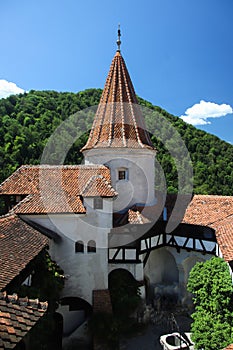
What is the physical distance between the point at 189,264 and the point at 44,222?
8.90m

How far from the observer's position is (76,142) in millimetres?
37469

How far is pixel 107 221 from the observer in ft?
46.1

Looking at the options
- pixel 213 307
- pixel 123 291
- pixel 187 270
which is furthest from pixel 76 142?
pixel 213 307

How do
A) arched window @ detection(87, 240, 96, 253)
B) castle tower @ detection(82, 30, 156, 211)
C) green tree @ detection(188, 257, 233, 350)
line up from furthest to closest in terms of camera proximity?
1. castle tower @ detection(82, 30, 156, 211)
2. arched window @ detection(87, 240, 96, 253)
3. green tree @ detection(188, 257, 233, 350)

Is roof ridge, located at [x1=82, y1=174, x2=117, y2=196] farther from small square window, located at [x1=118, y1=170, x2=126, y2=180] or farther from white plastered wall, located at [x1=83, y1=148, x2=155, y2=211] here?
small square window, located at [x1=118, y1=170, x2=126, y2=180]

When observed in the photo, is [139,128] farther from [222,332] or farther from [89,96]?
[89,96]

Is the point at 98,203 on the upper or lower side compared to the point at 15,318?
upper

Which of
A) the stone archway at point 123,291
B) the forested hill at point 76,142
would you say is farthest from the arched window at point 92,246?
the forested hill at point 76,142

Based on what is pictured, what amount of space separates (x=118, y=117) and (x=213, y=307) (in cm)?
1083

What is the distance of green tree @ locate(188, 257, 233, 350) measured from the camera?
10523 millimetres

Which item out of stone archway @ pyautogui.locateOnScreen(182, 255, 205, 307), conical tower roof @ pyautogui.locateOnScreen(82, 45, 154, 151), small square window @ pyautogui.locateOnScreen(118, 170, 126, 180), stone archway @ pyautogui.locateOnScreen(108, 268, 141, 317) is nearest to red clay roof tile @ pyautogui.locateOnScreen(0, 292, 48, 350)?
stone archway @ pyautogui.locateOnScreen(108, 268, 141, 317)

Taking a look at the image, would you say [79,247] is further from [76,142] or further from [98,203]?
[76,142]

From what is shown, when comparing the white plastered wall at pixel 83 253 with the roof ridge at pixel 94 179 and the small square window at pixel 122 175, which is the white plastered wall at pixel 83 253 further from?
the small square window at pixel 122 175

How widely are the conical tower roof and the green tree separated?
25.2 feet
